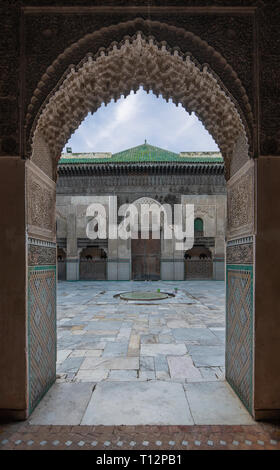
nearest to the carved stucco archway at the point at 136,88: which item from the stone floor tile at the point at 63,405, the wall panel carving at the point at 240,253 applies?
the wall panel carving at the point at 240,253

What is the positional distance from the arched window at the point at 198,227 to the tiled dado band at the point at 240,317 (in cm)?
1260

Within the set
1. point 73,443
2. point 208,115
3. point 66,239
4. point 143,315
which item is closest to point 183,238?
point 66,239

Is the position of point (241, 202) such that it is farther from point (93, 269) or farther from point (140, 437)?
point (93, 269)

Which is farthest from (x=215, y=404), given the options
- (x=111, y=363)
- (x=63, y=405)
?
(x=111, y=363)

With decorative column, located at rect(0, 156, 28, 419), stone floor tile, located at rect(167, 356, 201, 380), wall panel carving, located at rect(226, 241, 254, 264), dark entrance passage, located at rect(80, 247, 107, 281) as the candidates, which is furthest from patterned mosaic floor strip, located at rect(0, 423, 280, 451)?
dark entrance passage, located at rect(80, 247, 107, 281)

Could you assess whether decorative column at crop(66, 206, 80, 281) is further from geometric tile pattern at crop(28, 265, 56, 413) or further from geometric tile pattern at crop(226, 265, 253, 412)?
geometric tile pattern at crop(226, 265, 253, 412)

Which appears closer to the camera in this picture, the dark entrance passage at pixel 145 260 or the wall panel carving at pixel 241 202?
the wall panel carving at pixel 241 202

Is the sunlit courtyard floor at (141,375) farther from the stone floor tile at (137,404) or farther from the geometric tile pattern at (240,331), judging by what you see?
the geometric tile pattern at (240,331)

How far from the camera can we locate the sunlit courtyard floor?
7.07ft

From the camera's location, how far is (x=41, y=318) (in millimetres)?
2498

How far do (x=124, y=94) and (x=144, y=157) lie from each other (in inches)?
575

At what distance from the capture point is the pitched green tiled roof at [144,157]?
16.3 m

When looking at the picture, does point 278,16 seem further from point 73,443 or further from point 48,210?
point 73,443

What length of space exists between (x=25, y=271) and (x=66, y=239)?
533 inches
